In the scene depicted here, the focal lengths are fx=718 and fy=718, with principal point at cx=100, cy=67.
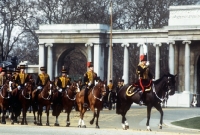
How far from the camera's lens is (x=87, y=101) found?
36.5m

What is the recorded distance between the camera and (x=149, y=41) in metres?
77.5

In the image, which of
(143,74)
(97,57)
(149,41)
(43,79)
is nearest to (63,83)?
(43,79)

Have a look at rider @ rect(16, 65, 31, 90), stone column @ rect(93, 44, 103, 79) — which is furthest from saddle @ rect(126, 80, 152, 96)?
stone column @ rect(93, 44, 103, 79)

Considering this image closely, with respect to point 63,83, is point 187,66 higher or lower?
higher

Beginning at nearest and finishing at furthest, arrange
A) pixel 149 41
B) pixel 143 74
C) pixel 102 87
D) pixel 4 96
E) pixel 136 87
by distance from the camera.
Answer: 1. pixel 143 74
2. pixel 136 87
3. pixel 102 87
4. pixel 4 96
5. pixel 149 41

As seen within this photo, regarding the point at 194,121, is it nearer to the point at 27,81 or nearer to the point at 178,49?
the point at 27,81

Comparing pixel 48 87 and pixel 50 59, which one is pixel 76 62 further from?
pixel 48 87

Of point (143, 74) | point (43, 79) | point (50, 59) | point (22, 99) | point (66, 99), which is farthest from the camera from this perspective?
point (50, 59)

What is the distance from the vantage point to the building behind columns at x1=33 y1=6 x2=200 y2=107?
75.6 m

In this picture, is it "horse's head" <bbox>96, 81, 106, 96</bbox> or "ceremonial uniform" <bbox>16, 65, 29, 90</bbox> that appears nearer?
"horse's head" <bbox>96, 81, 106, 96</bbox>

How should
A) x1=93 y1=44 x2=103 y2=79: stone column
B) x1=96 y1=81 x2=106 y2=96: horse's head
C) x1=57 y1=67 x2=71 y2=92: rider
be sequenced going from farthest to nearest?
x1=93 y1=44 x2=103 y2=79: stone column
x1=57 y1=67 x2=71 y2=92: rider
x1=96 y1=81 x2=106 y2=96: horse's head

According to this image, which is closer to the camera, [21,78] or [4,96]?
[4,96]

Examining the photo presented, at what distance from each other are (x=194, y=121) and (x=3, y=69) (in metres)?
12.2

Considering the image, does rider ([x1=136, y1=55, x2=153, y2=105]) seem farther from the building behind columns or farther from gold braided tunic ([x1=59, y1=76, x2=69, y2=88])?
the building behind columns
